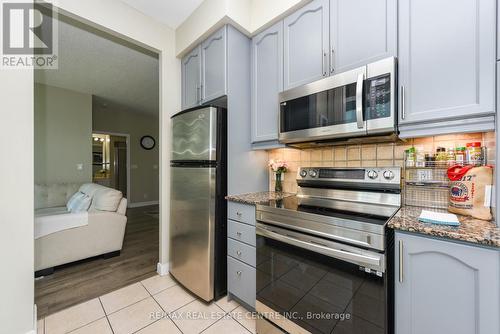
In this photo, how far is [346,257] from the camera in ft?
3.41

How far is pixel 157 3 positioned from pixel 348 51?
181 cm

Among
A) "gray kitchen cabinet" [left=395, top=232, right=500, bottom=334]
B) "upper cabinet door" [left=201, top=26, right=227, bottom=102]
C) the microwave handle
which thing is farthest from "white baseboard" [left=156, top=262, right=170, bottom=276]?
the microwave handle

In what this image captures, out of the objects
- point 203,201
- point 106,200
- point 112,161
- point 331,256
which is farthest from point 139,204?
point 331,256

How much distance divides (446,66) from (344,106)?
0.49 meters

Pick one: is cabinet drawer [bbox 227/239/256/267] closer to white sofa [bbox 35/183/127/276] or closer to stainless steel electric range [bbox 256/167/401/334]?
stainless steel electric range [bbox 256/167/401/334]

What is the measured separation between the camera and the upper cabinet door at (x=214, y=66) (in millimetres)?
1843

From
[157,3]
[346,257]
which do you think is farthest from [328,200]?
[157,3]

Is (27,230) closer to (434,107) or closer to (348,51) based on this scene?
(348,51)

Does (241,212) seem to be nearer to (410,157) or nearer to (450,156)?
(410,157)

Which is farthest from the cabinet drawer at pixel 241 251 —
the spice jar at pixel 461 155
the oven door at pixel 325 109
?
the spice jar at pixel 461 155

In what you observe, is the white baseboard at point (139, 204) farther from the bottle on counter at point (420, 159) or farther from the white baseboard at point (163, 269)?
the bottle on counter at point (420, 159)

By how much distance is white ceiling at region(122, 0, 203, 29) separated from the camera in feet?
6.39

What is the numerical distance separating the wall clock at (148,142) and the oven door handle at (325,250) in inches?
235

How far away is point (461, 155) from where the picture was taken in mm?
1182
